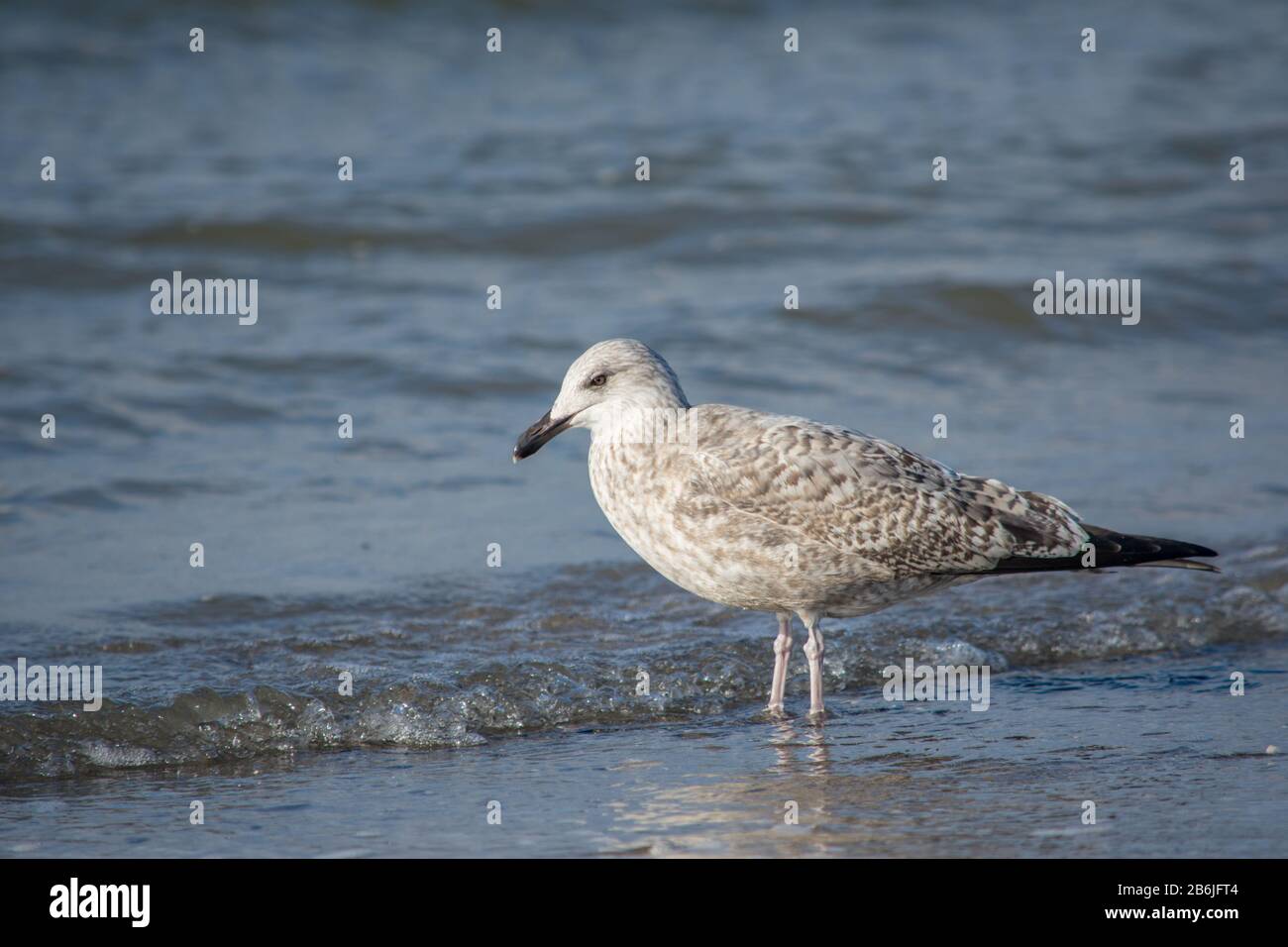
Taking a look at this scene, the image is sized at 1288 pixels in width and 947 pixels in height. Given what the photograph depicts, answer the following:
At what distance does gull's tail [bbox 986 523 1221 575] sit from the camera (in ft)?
19.7

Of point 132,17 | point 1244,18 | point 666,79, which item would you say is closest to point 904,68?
point 666,79

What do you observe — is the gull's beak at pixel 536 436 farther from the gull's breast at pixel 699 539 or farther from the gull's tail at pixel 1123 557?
the gull's tail at pixel 1123 557

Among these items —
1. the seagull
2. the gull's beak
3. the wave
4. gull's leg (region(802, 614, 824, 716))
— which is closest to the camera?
the wave

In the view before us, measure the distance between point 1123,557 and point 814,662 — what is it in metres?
1.25

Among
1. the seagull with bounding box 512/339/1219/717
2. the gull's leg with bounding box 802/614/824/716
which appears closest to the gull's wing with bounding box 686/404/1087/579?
the seagull with bounding box 512/339/1219/717

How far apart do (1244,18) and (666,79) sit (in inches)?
394

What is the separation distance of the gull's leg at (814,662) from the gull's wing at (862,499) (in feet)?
1.22

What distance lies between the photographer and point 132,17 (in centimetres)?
1720

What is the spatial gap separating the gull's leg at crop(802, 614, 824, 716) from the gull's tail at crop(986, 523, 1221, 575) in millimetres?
720

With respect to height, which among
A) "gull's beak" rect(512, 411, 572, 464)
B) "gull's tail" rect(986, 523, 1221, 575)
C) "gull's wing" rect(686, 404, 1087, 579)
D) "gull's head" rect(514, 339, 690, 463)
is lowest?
"gull's tail" rect(986, 523, 1221, 575)

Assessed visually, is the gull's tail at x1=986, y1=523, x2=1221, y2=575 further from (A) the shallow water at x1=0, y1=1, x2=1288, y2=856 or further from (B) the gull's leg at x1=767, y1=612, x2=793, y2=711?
(B) the gull's leg at x1=767, y1=612, x2=793, y2=711

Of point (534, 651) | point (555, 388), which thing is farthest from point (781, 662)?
point (555, 388)

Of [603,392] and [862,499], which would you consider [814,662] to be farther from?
[603,392]

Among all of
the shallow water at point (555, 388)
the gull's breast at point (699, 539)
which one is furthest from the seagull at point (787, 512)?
the shallow water at point (555, 388)
